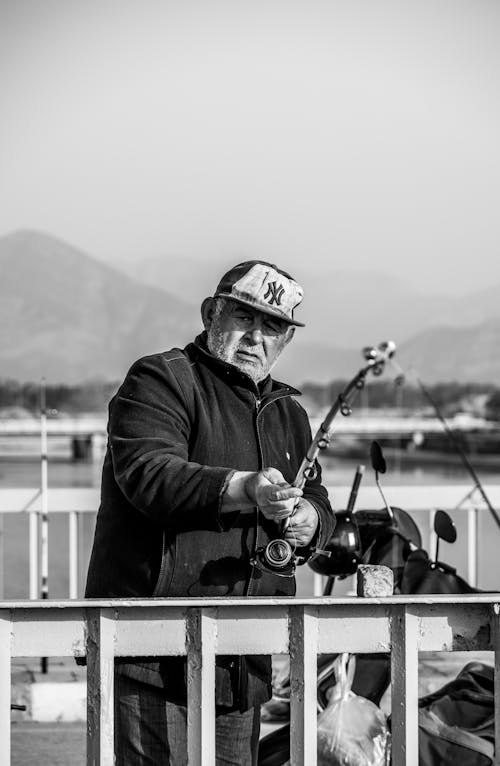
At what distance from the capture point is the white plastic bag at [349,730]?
326 cm

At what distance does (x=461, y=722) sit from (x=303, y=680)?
5.61 ft

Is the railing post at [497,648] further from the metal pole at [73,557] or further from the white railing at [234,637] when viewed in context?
the metal pole at [73,557]

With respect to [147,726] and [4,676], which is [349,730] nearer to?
[147,726]

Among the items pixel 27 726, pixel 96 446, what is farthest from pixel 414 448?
pixel 27 726

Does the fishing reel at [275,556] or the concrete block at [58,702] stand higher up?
the fishing reel at [275,556]

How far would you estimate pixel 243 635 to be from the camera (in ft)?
6.91

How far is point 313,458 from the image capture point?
7.64 feet

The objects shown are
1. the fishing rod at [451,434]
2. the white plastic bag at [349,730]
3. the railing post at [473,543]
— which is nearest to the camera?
the white plastic bag at [349,730]

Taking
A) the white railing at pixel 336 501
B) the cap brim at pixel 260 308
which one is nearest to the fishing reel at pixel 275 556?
the cap brim at pixel 260 308

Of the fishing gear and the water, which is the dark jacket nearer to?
the fishing gear

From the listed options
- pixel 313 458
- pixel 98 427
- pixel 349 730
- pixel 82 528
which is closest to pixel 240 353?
pixel 313 458

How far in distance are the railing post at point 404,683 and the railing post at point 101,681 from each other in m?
0.54

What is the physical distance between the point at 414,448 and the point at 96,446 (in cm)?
2133

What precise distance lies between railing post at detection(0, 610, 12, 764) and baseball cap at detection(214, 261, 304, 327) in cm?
79
